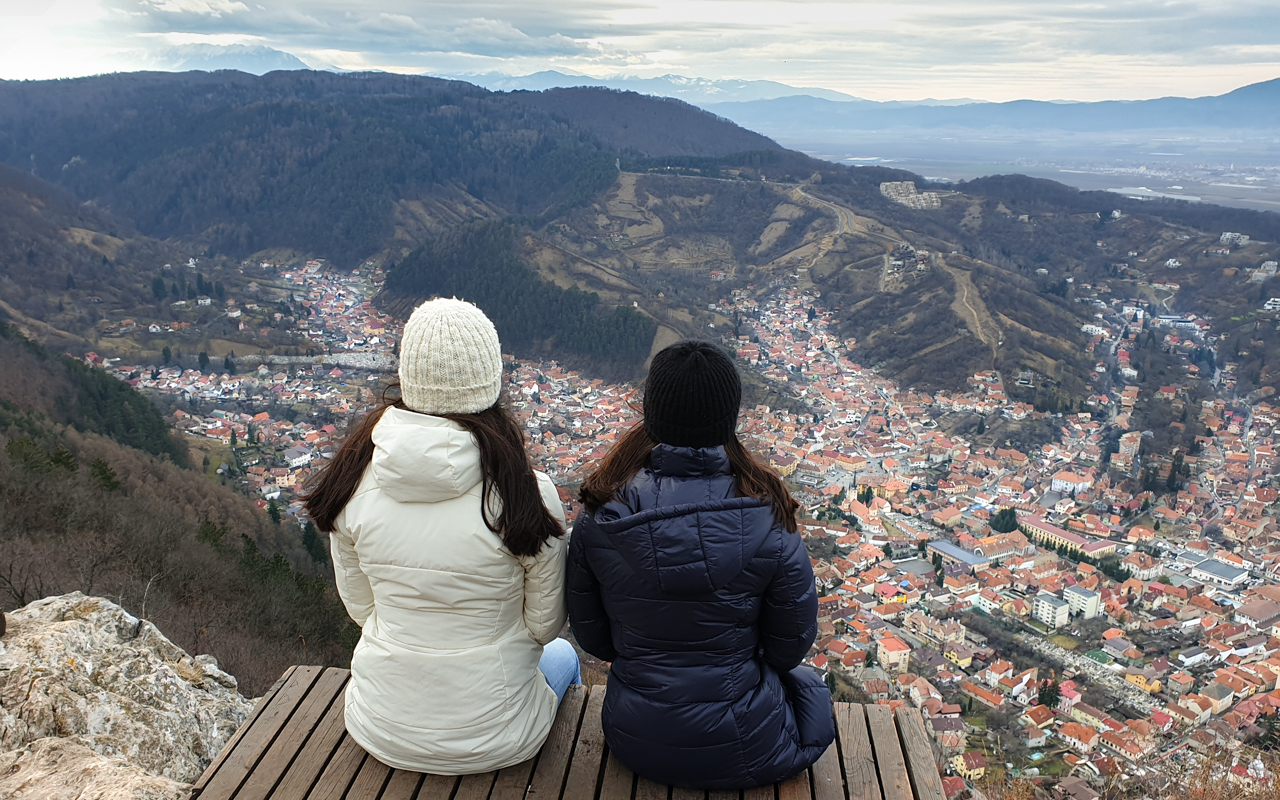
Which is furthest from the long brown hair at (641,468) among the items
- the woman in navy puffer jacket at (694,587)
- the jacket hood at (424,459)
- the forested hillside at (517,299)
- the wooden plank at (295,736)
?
the forested hillside at (517,299)

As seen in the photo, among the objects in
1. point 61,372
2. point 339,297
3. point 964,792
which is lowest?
point 339,297

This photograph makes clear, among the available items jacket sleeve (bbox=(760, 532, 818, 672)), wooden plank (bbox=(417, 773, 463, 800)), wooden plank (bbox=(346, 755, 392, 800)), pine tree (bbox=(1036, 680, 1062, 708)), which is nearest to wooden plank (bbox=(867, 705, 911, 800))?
jacket sleeve (bbox=(760, 532, 818, 672))

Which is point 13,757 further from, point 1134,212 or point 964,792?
point 1134,212

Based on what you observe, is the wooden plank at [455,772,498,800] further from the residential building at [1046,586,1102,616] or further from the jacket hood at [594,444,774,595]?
the residential building at [1046,586,1102,616]

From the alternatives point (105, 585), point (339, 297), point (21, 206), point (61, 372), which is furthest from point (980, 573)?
point (21, 206)

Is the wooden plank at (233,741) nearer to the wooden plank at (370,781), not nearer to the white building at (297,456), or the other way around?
the wooden plank at (370,781)

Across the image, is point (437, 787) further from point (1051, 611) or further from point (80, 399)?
point (80, 399)
